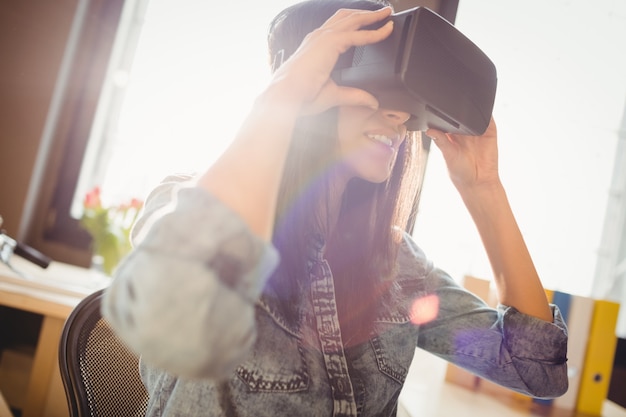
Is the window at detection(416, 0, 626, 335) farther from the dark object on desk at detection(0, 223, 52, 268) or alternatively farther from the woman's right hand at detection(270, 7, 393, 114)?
the dark object on desk at detection(0, 223, 52, 268)

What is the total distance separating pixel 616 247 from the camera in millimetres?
1753

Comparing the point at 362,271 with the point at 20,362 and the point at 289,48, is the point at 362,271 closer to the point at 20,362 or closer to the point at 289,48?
the point at 289,48

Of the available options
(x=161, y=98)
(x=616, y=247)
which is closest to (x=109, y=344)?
(x=161, y=98)

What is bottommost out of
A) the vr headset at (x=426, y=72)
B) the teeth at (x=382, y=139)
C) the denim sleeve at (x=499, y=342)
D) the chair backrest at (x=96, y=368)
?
the chair backrest at (x=96, y=368)

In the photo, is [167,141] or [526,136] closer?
[526,136]

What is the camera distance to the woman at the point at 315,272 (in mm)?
396

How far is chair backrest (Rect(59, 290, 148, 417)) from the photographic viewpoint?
71 cm

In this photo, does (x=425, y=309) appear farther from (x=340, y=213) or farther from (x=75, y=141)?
(x=75, y=141)

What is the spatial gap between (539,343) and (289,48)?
0.73m

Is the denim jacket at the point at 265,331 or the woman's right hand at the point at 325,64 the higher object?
the woman's right hand at the point at 325,64

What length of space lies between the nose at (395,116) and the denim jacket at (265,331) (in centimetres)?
28

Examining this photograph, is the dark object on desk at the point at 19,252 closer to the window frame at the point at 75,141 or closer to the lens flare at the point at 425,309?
the window frame at the point at 75,141

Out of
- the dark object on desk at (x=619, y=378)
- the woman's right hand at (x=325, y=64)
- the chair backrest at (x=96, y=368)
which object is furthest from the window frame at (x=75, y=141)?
the dark object on desk at (x=619, y=378)

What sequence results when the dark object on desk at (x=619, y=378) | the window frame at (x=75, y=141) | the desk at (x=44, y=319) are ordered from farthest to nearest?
the window frame at (x=75, y=141) → the dark object on desk at (x=619, y=378) → the desk at (x=44, y=319)
